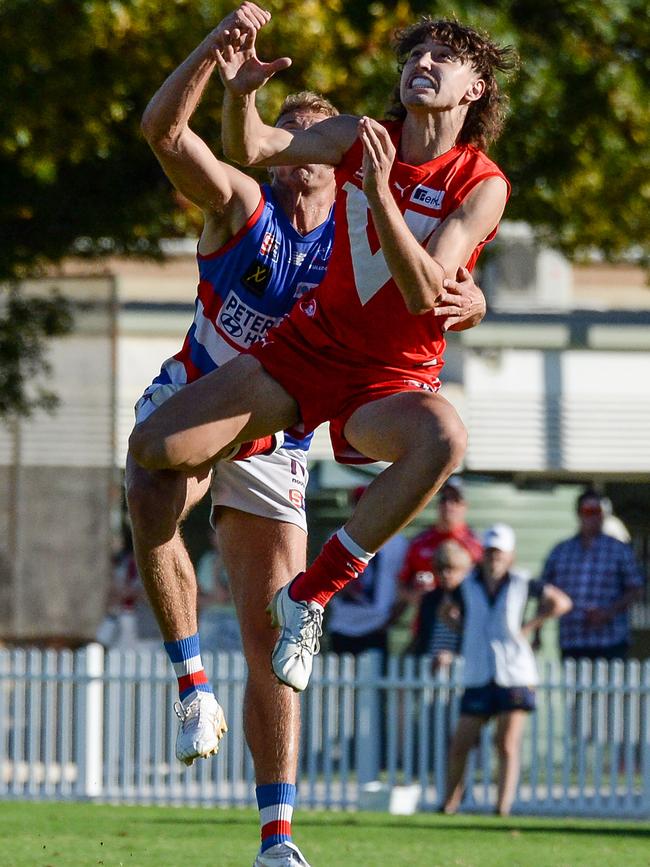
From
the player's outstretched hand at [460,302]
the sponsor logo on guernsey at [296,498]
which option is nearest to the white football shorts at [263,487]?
the sponsor logo on guernsey at [296,498]

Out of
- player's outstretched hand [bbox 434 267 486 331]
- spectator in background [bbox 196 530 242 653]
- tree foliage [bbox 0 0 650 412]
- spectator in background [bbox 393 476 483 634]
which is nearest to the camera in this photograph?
player's outstretched hand [bbox 434 267 486 331]

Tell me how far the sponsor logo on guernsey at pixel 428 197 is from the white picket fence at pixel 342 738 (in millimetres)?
7219

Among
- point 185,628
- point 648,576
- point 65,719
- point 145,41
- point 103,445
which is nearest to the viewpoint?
point 185,628

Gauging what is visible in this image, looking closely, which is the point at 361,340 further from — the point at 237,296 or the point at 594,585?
the point at 594,585

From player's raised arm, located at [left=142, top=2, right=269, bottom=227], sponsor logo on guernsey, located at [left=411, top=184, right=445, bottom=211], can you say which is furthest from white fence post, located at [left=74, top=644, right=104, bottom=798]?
sponsor logo on guernsey, located at [left=411, top=184, right=445, bottom=211]

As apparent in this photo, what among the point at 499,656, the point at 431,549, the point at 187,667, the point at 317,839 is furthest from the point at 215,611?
the point at 187,667

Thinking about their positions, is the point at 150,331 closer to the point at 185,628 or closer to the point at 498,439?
the point at 498,439

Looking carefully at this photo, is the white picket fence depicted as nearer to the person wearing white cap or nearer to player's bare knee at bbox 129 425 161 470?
the person wearing white cap

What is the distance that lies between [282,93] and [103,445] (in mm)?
4526

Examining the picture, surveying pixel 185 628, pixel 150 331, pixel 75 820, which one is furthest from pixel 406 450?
pixel 150 331

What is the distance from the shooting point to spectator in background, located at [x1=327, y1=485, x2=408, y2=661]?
13555 millimetres

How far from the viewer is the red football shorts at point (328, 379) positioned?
5980 mm

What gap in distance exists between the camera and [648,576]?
2175 cm

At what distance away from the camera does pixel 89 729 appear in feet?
43.1
